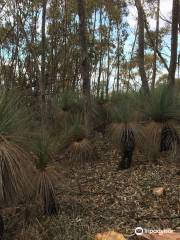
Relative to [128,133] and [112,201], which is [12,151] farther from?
[128,133]

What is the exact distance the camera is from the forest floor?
494cm

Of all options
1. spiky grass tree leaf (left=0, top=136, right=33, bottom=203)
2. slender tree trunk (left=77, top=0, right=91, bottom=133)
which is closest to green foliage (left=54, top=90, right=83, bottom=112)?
slender tree trunk (left=77, top=0, right=91, bottom=133)

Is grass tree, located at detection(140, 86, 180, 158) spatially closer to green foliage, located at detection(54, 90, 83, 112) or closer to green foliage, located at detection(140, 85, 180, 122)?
green foliage, located at detection(140, 85, 180, 122)

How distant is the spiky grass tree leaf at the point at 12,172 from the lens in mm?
4359

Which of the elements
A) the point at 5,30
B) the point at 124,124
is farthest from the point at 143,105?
the point at 5,30

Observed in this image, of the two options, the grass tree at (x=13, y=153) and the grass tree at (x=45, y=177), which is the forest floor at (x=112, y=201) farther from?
the grass tree at (x=13, y=153)

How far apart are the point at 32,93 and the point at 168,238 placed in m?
9.53

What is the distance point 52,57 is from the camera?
1547 centimetres

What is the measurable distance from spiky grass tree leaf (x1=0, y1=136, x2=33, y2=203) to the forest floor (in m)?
0.60

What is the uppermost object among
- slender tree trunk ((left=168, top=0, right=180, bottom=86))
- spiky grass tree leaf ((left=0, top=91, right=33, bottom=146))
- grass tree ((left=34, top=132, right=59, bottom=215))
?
slender tree trunk ((left=168, top=0, right=180, bottom=86))

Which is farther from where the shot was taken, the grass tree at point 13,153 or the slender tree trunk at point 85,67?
the slender tree trunk at point 85,67

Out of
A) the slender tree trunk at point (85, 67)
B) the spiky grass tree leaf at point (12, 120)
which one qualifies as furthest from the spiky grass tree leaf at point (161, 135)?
the spiky grass tree leaf at point (12, 120)

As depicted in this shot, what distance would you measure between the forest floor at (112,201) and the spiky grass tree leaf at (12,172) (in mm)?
602

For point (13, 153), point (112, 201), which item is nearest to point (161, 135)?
point (112, 201)
